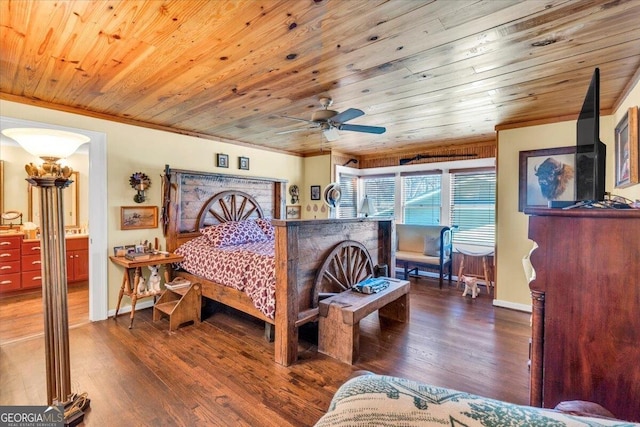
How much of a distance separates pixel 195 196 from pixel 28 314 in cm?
235

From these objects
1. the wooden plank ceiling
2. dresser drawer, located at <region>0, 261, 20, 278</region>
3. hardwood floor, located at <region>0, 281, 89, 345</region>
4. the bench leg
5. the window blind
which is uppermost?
the wooden plank ceiling

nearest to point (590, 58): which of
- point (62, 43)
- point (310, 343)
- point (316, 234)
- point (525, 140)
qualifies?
point (525, 140)

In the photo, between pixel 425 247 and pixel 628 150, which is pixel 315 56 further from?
pixel 425 247

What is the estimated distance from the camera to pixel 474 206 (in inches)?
201

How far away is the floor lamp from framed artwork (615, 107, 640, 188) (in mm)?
3938

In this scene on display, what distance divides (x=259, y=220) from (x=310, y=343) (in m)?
2.38

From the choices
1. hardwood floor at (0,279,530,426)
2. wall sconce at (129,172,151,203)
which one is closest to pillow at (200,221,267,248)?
wall sconce at (129,172,151,203)

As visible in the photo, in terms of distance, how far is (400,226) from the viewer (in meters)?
5.73

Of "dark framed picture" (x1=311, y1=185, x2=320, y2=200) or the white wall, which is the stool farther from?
"dark framed picture" (x1=311, y1=185, x2=320, y2=200)

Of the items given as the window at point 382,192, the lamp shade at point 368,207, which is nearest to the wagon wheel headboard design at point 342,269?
the lamp shade at point 368,207

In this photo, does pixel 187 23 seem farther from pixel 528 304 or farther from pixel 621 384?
pixel 528 304

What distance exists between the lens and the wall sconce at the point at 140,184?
3.60 meters

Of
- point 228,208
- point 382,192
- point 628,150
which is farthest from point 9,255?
point 628,150

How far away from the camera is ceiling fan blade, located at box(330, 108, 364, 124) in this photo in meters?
2.55
